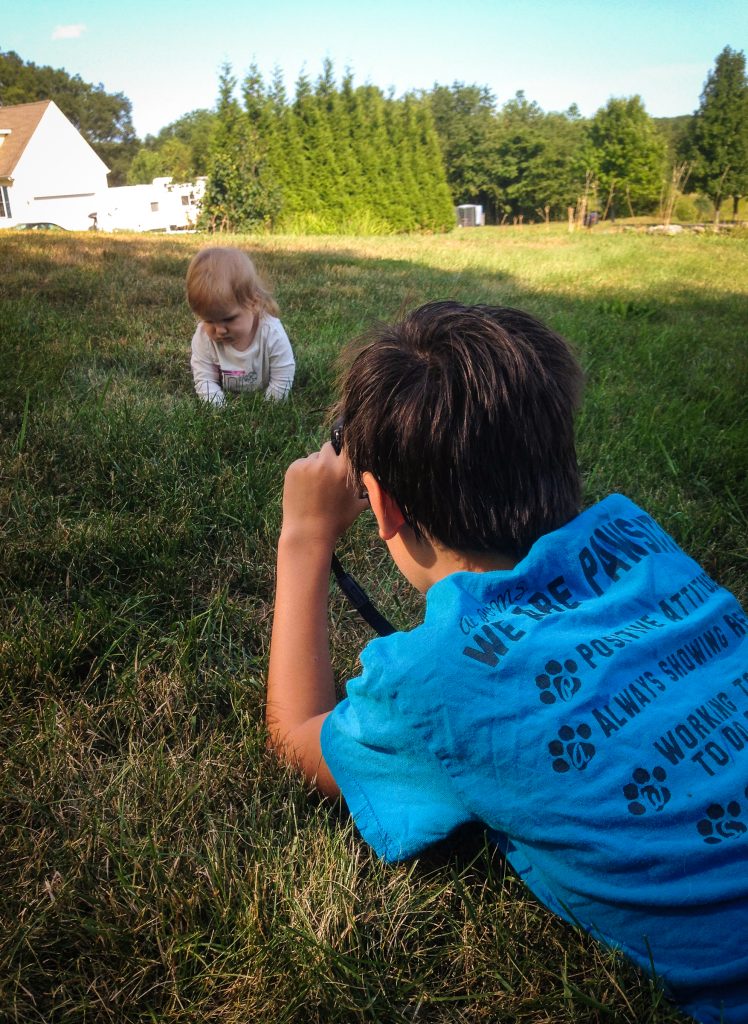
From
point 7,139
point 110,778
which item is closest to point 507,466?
point 110,778

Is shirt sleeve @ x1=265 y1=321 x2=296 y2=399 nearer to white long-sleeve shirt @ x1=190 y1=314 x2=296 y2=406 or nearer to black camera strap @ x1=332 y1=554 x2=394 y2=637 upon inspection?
white long-sleeve shirt @ x1=190 y1=314 x2=296 y2=406

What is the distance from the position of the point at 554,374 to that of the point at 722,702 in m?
0.54

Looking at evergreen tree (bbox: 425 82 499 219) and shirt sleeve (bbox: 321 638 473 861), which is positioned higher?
evergreen tree (bbox: 425 82 499 219)

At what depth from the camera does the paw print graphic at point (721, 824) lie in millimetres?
935

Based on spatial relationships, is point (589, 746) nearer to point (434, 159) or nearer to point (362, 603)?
point (362, 603)

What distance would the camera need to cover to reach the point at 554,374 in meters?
1.26

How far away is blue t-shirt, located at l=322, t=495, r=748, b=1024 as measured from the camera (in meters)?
0.94

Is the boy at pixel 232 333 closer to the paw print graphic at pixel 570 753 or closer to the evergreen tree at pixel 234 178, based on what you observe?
the paw print graphic at pixel 570 753

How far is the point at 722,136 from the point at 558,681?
101 feet

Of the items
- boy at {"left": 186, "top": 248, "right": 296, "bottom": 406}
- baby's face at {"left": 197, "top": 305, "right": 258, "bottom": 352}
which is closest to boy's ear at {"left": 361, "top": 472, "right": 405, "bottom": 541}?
boy at {"left": 186, "top": 248, "right": 296, "bottom": 406}

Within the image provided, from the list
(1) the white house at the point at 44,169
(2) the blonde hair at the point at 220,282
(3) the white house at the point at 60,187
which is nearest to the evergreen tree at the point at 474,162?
(3) the white house at the point at 60,187

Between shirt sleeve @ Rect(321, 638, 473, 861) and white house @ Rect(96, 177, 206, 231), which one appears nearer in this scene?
shirt sleeve @ Rect(321, 638, 473, 861)

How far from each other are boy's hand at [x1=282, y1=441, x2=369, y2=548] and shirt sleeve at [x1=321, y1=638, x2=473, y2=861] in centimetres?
41

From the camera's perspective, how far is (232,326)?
377cm
